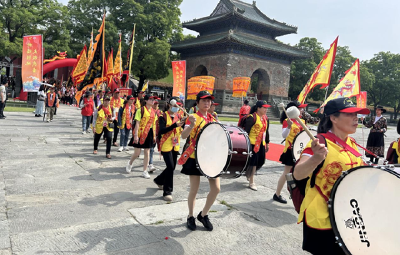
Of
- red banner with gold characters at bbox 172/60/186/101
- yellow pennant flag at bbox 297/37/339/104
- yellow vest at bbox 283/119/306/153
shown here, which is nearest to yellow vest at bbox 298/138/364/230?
yellow vest at bbox 283/119/306/153

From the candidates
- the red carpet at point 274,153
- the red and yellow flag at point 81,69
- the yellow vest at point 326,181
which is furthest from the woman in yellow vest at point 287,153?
the red and yellow flag at point 81,69

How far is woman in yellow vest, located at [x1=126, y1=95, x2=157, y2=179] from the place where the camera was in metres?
6.08

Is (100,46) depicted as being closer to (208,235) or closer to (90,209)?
(90,209)

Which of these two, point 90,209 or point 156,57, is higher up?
point 156,57

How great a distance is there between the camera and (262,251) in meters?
3.28

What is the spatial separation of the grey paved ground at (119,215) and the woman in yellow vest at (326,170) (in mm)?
1292

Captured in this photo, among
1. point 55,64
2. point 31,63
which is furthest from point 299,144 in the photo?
point 55,64

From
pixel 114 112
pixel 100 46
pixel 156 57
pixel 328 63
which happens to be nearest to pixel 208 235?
pixel 114 112

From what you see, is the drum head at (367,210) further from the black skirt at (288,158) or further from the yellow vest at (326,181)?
the black skirt at (288,158)

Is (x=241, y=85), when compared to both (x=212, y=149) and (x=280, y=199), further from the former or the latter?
(x=212, y=149)

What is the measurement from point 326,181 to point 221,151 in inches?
61.7

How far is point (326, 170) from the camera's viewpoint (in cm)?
209

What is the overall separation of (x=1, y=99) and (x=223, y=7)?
29.0 m

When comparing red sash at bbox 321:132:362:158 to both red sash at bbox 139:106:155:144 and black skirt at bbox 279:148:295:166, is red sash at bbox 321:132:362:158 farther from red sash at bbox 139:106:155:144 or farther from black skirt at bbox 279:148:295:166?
red sash at bbox 139:106:155:144
